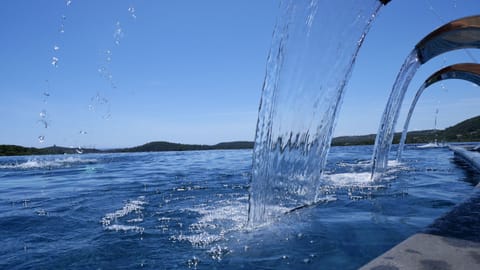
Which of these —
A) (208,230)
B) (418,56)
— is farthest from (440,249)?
(418,56)

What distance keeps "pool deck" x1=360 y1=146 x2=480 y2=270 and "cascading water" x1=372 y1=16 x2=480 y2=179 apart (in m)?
6.68

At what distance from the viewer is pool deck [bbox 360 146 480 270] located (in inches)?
84.7

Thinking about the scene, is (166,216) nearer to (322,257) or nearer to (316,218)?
(316,218)

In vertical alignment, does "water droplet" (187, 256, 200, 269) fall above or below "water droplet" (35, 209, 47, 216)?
above

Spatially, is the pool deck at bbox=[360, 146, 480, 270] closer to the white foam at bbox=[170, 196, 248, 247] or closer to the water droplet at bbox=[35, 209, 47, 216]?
the white foam at bbox=[170, 196, 248, 247]

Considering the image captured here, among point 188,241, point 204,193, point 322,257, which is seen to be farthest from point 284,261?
point 204,193

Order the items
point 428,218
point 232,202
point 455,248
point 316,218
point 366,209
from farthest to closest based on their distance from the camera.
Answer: point 232,202, point 366,209, point 316,218, point 428,218, point 455,248

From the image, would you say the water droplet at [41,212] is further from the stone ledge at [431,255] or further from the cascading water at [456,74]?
the cascading water at [456,74]

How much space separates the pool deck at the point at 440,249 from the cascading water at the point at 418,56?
6.68 m

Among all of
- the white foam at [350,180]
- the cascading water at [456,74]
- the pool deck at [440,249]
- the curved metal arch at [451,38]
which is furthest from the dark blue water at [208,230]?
the cascading water at [456,74]

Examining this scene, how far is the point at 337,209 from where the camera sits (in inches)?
253

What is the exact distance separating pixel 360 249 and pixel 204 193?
20.4 feet

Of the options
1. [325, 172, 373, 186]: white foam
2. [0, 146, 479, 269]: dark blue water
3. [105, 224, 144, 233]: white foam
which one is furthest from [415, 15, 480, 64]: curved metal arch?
[105, 224, 144, 233]: white foam

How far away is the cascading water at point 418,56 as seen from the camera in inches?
324
